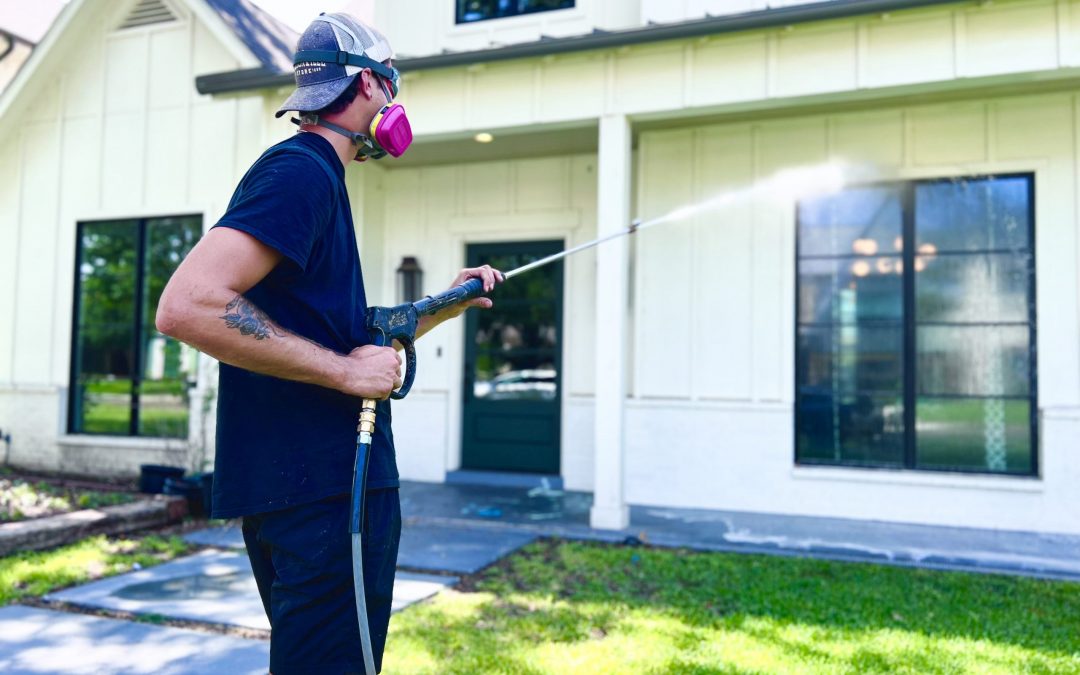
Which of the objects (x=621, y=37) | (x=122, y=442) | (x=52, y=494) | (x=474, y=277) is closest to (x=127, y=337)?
(x=122, y=442)

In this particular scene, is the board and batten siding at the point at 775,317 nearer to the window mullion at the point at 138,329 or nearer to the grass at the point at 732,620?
the grass at the point at 732,620

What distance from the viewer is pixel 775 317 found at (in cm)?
639

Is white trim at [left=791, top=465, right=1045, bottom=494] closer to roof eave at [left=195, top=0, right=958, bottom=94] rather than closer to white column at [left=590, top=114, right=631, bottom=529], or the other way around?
white column at [left=590, top=114, right=631, bottom=529]

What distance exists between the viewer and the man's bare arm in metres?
1.37

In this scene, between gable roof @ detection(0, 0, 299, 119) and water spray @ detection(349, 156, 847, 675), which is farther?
gable roof @ detection(0, 0, 299, 119)

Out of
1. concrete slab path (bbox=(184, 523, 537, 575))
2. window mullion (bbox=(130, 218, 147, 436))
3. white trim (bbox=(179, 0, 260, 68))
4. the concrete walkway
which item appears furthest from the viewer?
window mullion (bbox=(130, 218, 147, 436))

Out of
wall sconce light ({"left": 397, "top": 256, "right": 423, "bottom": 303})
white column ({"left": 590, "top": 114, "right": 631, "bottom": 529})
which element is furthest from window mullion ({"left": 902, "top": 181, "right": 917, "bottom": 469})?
wall sconce light ({"left": 397, "top": 256, "right": 423, "bottom": 303})

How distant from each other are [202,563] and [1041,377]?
5.87 meters

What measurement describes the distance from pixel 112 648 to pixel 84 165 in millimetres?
6817

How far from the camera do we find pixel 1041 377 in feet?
18.7

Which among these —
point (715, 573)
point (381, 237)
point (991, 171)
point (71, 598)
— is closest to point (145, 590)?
point (71, 598)

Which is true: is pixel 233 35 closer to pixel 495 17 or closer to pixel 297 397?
pixel 495 17

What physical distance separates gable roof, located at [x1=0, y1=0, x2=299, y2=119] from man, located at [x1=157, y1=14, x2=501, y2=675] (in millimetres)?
6017

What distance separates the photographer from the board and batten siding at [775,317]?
570 cm
